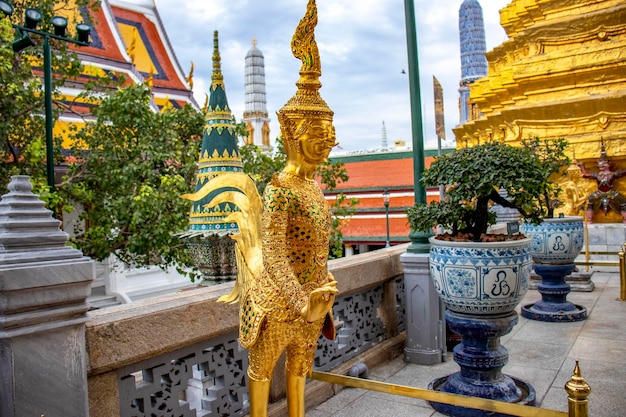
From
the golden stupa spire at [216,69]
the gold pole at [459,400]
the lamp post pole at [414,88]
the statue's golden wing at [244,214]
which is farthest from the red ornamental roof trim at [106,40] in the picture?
the gold pole at [459,400]

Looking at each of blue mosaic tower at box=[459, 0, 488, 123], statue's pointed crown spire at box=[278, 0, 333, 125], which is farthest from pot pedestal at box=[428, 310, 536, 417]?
blue mosaic tower at box=[459, 0, 488, 123]

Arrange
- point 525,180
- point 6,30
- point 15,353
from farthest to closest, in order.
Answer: point 6,30
point 525,180
point 15,353

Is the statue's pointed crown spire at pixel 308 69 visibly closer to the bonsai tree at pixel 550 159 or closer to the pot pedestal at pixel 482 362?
the pot pedestal at pixel 482 362

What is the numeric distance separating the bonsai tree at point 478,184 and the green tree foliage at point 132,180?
3691 millimetres

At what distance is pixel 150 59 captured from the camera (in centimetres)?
1420

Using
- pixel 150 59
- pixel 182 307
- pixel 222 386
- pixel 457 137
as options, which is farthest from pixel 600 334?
pixel 150 59

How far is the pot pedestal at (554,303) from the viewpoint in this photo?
593 centimetres

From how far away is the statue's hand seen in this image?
1.99 m

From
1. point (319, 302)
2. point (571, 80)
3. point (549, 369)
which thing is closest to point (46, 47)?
point (319, 302)

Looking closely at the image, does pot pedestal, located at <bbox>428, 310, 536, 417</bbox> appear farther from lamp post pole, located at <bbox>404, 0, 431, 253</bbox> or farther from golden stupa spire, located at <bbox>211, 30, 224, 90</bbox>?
golden stupa spire, located at <bbox>211, 30, 224, 90</bbox>

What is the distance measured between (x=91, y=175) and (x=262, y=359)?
570cm

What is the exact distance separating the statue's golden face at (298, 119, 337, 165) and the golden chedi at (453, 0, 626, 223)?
372 inches

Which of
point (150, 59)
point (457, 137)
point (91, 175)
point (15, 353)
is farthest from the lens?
point (457, 137)

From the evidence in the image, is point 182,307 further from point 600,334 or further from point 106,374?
point 600,334
